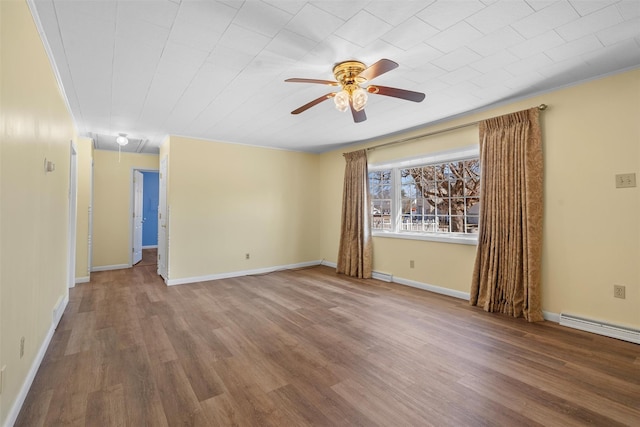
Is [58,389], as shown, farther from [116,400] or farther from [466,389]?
[466,389]

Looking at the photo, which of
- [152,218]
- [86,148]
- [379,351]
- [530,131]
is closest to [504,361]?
[379,351]

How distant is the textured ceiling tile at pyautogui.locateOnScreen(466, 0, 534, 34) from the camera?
1715 millimetres

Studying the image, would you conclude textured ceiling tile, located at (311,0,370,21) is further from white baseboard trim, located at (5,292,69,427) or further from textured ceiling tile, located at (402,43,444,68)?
white baseboard trim, located at (5,292,69,427)

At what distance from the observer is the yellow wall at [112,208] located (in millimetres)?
5531

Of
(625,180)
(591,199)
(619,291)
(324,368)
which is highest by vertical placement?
(625,180)

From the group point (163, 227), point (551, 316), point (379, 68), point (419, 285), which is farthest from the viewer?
point (163, 227)

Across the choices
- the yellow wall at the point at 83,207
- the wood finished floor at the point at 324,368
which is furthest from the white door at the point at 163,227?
the wood finished floor at the point at 324,368

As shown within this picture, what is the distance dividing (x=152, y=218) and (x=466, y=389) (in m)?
9.06

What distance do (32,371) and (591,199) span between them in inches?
188

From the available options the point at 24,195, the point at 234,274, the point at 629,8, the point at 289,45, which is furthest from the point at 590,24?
the point at 234,274

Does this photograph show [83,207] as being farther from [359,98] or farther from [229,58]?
[359,98]

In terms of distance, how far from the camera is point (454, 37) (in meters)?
2.02

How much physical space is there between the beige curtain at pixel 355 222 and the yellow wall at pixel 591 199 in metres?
2.25

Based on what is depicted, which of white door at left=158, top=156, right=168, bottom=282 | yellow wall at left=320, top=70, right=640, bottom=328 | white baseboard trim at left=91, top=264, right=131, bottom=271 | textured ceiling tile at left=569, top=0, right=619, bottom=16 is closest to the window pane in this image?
yellow wall at left=320, top=70, right=640, bottom=328
